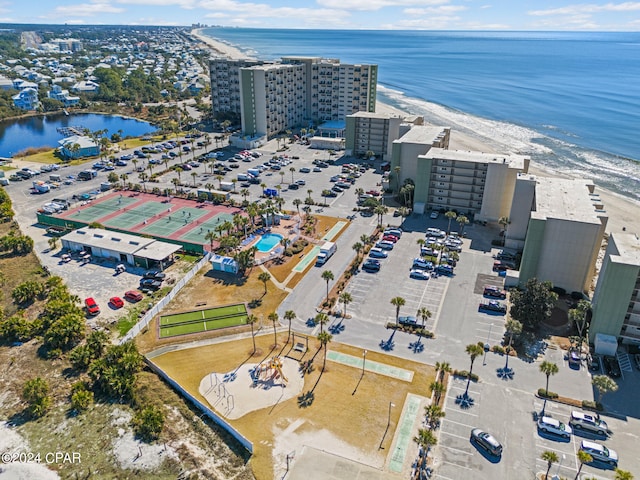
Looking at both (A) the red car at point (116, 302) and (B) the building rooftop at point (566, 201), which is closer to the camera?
(A) the red car at point (116, 302)

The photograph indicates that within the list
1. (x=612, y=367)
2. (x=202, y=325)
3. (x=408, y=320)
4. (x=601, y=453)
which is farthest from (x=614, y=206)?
(x=202, y=325)

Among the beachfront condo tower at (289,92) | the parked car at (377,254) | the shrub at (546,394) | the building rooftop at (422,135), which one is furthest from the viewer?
the beachfront condo tower at (289,92)

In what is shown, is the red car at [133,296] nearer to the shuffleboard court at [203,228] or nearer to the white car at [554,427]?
the shuffleboard court at [203,228]

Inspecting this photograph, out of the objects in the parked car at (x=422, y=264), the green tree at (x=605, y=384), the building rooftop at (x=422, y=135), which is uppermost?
the building rooftop at (x=422, y=135)

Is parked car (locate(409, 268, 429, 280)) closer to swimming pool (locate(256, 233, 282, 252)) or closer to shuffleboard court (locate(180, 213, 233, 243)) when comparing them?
swimming pool (locate(256, 233, 282, 252))

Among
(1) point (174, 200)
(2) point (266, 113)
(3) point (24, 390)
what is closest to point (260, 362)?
(3) point (24, 390)

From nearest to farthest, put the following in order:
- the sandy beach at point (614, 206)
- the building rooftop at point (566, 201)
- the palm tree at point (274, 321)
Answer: the palm tree at point (274, 321)
the building rooftop at point (566, 201)
the sandy beach at point (614, 206)

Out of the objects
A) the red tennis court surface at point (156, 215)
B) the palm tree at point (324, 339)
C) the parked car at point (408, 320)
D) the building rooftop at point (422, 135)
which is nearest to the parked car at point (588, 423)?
the parked car at point (408, 320)

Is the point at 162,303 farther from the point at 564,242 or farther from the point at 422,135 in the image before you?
the point at 422,135
